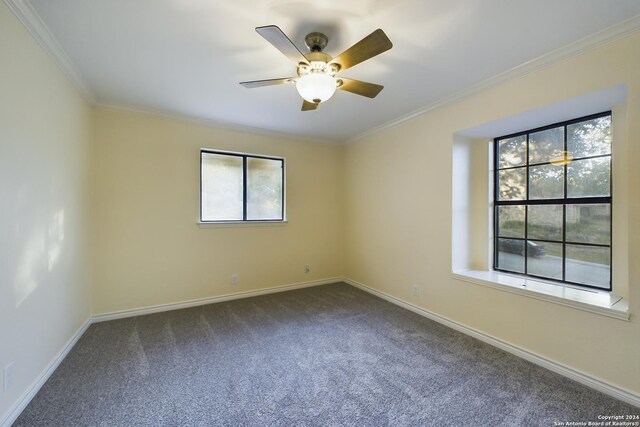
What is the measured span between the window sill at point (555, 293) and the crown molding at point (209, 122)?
290 centimetres

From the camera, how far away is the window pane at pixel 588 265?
223cm

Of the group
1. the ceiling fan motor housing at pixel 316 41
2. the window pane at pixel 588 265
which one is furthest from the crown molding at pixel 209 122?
the window pane at pixel 588 265

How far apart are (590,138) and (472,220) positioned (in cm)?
122

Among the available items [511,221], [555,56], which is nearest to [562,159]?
[511,221]

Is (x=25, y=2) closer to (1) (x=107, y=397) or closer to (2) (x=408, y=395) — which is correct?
(1) (x=107, y=397)

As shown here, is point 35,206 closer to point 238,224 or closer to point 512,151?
point 238,224

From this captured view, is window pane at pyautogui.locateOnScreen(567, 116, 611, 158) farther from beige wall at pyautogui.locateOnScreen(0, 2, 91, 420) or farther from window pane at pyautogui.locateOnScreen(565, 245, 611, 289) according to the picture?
beige wall at pyautogui.locateOnScreen(0, 2, 91, 420)

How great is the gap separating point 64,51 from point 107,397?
102 inches

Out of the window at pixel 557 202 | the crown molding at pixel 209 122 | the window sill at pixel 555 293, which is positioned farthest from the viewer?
the crown molding at pixel 209 122

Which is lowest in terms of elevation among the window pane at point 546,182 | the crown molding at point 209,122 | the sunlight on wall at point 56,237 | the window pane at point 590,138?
the sunlight on wall at point 56,237

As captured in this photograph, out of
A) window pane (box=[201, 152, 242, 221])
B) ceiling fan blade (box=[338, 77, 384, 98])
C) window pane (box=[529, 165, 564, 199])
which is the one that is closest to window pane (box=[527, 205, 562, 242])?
window pane (box=[529, 165, 564, 199])

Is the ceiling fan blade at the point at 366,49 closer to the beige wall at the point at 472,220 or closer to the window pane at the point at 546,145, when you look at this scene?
the beige wall at the point at 472,220

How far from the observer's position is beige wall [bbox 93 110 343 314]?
3.10m

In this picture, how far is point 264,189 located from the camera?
13.6ft
